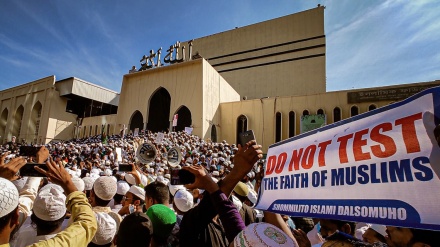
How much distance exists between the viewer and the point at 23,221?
1933 millimetres

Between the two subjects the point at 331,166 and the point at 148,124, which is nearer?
the point at 331,166

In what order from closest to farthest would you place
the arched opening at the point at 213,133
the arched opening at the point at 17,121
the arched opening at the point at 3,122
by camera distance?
the arched opening at the point at 213,133
the arched opening at the point at 17,121
the arched opening at the point at 3,122

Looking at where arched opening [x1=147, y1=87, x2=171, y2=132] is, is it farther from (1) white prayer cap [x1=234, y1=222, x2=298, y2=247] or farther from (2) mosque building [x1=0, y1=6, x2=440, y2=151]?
(1) white prayer cap [x1=234, y1=222, x2=298, y2=247]

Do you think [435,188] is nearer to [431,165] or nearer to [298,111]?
[431,165]

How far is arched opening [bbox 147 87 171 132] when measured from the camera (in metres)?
23.4

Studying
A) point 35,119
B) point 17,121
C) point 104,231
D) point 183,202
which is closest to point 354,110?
point 183,202

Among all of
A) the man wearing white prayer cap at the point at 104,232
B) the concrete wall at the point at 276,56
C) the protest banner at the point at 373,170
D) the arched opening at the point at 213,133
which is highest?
the concrete wall at the point at 276,56

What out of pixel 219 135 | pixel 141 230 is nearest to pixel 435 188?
pixel 141 230

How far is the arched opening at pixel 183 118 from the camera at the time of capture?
852 inches

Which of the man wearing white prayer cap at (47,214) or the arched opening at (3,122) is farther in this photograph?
the arched opening at (3,122)

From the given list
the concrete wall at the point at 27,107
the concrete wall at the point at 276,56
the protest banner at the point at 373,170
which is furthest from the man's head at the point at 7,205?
the concrete wall at the point at 27,107

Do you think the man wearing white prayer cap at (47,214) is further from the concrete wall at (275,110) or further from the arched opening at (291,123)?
the arched opening at (291,123)

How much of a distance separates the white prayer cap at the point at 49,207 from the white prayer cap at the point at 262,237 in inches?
50.5

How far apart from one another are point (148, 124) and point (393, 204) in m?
23.2
